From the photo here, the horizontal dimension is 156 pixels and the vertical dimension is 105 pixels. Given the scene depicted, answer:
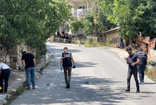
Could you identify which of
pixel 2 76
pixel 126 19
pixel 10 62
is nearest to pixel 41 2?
pixel 2 76

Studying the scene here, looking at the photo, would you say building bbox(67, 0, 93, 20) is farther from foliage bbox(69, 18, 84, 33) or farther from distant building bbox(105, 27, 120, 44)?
distant building bbox(105, 27, 120, 44)

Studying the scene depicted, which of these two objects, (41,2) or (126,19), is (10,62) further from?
(126,19)

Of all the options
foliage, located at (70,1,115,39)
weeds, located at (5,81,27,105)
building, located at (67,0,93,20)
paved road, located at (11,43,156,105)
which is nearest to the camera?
paved road, located at (11,43,156,105)

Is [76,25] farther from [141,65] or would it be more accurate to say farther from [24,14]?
[24,14]

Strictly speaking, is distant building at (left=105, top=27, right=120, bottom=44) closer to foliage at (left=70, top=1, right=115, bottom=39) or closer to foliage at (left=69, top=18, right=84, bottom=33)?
foliage at (left=70, top=1, right=115, bottom=39)

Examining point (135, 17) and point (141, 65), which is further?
point (135, 17)

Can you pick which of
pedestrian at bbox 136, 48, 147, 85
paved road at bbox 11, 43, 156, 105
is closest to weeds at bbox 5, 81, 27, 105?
paved road at bbox 11, 43, 156, 105

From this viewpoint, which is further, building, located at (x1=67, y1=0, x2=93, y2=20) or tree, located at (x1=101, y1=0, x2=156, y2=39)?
building, located at (x1=67, y1=0, x2=93, y2=20)

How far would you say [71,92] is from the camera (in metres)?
11.4

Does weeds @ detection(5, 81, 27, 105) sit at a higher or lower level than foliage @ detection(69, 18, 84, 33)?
lower

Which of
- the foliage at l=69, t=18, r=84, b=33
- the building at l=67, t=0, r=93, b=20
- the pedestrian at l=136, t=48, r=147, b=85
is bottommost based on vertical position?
the pedestrian at l=136, t=48, r=147, b=85

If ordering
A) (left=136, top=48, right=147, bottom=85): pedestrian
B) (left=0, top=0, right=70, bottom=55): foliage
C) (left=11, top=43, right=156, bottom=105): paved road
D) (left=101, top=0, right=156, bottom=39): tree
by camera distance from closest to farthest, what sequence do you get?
(left=11, top=43, right=156, bottom=105): paved road < (left=0, top=0, right=70, bottom=55): foliage < (left=136, top=48, right=147, bottom=85): pedestrian < (left=101, top=0, right=156, bottom=39): tree

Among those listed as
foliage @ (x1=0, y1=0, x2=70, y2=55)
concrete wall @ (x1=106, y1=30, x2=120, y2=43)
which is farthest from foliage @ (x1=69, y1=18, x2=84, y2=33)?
foliage @ (x1=0, y1=0, x2=70, y2=55)

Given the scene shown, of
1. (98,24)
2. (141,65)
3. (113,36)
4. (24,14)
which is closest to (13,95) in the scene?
(24,14)
